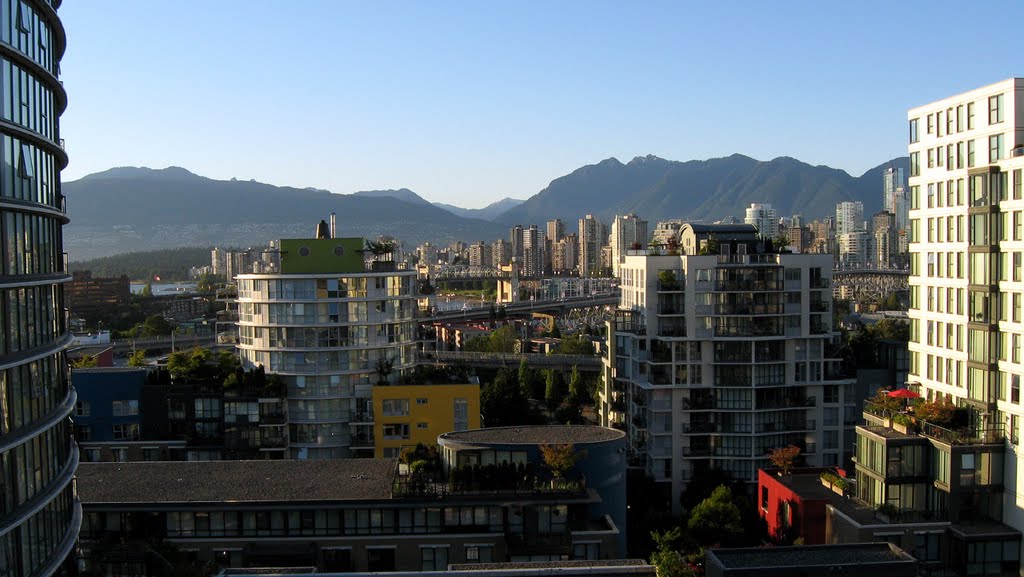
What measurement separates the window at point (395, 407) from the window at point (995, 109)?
18.2m

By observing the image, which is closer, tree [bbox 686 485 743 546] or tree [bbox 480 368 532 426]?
tree [bbox 686 485 743 546]

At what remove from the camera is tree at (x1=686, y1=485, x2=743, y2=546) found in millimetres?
24062

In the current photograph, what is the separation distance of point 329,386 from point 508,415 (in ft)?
44.4

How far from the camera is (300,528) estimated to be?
20234mm

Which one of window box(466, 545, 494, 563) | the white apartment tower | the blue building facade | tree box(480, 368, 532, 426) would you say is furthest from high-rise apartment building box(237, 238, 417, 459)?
the white apartment tower

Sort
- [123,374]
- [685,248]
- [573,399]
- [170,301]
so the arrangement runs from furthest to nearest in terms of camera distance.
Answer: [170,301]
[573,399]
[685,248]
[123,374]

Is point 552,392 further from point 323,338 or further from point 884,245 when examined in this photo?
point 884,245

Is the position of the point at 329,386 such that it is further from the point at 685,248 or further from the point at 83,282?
the point at 83,282

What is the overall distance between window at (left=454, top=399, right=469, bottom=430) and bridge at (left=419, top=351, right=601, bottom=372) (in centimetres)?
3544

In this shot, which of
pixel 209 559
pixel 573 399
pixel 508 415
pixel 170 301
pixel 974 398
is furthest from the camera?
pixel 170 301

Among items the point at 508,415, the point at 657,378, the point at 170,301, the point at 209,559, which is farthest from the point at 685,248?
the point at 170,301

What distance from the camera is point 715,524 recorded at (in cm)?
2411

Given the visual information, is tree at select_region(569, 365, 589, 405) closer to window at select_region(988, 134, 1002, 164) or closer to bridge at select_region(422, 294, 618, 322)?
window at select_region(988, 134, 1002, 164)

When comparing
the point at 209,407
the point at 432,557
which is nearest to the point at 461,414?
the point at 209,407
